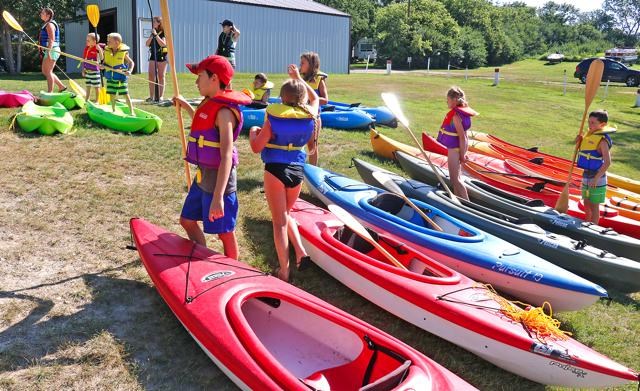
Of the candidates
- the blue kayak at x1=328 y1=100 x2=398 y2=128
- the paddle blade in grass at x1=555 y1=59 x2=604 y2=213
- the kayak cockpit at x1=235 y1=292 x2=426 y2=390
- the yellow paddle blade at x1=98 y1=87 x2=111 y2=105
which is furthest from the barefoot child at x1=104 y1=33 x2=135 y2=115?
the paddle blade in grass at x1=555 y1=59 x2=604 y2=213

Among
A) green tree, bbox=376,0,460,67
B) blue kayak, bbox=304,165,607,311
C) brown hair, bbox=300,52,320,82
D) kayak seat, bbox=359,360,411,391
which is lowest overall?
kayak seat, bbox=359,360,411,391

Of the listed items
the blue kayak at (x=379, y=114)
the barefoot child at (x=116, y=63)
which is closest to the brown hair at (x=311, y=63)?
the barefoot child at (x=116, y=63)

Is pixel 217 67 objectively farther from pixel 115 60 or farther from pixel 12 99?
pixel 12 99

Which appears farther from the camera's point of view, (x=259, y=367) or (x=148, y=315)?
(x=148, y=315)

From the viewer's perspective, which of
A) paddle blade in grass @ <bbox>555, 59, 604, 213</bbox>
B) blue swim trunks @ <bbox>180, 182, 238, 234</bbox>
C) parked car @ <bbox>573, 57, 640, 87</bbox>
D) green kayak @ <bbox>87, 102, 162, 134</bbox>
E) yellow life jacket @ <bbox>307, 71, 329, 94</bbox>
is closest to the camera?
blue swim trunks @ <bbox>180, 182, 238, 234</bbox>

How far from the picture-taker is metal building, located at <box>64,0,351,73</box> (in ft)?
60.9

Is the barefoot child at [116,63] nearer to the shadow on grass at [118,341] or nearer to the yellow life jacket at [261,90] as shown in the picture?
the yellow life jacket at [261,90]

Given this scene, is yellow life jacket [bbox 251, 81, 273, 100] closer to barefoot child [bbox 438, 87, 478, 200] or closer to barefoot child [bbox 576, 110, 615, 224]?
barefoot child [bbox 438, 87, 478, 200]

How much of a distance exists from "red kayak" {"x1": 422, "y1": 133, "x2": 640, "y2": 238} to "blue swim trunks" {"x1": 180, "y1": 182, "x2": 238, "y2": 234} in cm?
422

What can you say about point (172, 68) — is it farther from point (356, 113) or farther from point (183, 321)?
point (356, 113)

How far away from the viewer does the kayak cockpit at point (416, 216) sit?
491 centimetres

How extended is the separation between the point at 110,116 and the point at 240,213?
136 inches

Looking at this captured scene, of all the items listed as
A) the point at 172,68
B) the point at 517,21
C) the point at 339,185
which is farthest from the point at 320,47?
the point at 517,21

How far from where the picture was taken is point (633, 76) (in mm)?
25891
